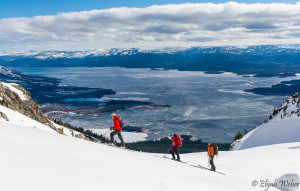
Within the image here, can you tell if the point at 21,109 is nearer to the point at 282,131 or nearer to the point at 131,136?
the point at 282,131

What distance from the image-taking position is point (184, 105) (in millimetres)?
158125

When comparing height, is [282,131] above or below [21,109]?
below

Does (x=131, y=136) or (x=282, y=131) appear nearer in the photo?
(x=282, y=131)

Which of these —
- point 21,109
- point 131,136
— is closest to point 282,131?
point 21,109

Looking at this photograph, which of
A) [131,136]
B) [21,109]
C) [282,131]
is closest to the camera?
[21,109]

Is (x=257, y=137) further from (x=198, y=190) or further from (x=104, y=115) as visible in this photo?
(x=104, y=115)

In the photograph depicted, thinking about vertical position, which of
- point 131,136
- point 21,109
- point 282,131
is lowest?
point 131,136

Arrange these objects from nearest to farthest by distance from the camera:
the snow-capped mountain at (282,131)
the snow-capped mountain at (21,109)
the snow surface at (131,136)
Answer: the snow-capped mountain at (21,109)
the snow-capped mountain at (282,131)
the snow surface at (131,136)

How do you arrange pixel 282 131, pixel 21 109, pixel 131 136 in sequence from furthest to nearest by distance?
1. pixel 131 136
2. pixel 282 131
3. pixel 21 109

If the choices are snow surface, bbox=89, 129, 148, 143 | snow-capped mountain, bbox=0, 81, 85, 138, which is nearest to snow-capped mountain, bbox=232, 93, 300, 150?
snow-capped mountain, bbox=0, 81, 85, 138

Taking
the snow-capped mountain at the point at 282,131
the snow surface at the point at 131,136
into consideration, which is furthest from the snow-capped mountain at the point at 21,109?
the snow surface at the point at 131,136

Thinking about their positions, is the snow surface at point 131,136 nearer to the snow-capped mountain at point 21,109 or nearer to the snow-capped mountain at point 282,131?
the snow-capped mountain at point 282,131

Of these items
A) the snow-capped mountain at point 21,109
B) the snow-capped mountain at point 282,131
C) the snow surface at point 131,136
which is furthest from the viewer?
the snow surface at point 131,136

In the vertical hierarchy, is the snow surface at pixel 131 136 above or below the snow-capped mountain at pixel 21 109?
below
